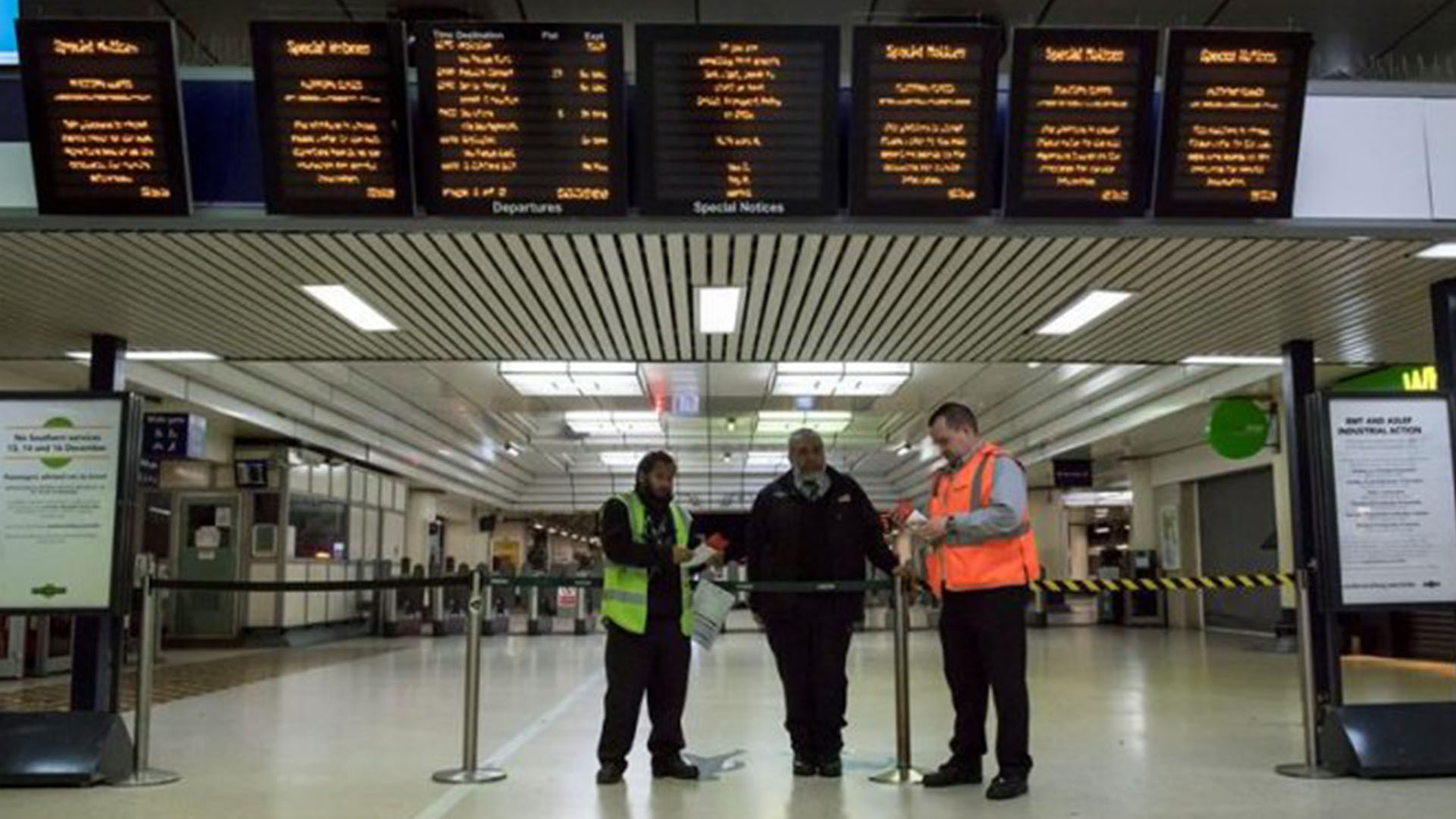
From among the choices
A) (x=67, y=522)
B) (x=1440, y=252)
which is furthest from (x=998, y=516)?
(x=67, y=522)

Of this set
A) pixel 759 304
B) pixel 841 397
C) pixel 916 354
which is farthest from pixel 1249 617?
pixel 759 304

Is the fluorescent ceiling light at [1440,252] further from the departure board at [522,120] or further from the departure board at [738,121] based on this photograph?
the departure board at [522,120]

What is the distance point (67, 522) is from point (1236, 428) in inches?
449

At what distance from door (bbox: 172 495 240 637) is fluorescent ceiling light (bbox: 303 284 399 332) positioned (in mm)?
11209

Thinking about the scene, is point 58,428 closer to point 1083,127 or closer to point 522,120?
point 522,120

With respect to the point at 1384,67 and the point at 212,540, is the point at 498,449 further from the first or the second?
the point at 1384,67

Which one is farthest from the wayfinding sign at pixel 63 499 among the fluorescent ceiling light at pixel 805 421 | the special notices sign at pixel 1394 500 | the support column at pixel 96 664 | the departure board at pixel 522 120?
the fluorescent ceiling light at pixel 805 421

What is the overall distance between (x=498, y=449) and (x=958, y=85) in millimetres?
20589

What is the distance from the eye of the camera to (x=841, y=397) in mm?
16938

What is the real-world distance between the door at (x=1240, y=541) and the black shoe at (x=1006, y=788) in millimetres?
12653

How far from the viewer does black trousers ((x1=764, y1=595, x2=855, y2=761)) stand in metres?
5.48

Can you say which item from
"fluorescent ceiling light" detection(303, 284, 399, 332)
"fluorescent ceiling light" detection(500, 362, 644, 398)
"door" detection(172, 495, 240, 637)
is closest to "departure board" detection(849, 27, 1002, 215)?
"fluorescent ceiling light" detection(303, 284, 399, 332)

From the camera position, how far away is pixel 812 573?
18.5 feet

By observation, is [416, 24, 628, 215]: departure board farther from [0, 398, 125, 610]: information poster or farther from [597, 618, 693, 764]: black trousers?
[0, 398, 125, 610]: information poster
